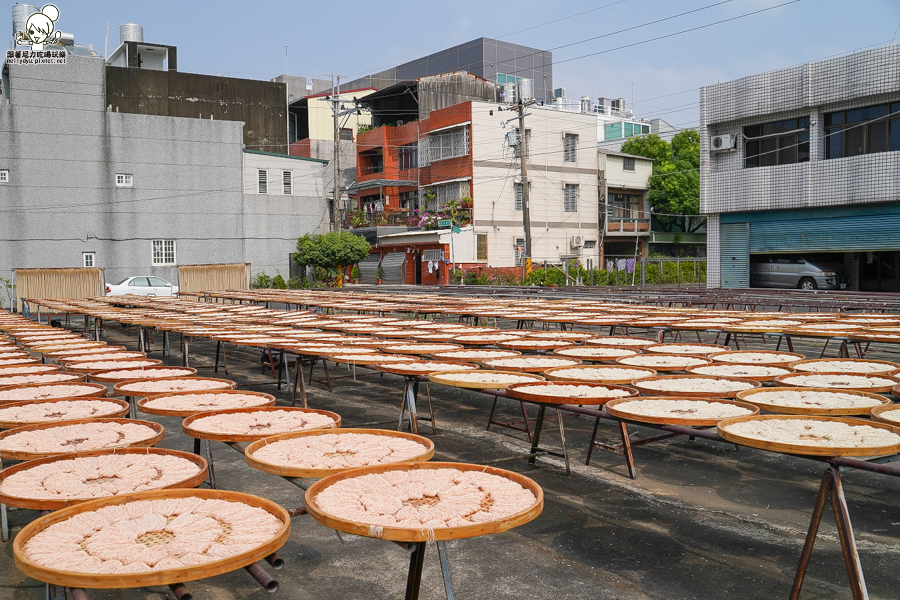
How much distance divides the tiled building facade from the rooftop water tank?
2931cm

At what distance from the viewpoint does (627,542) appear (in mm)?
4715

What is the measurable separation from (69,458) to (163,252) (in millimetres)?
30273

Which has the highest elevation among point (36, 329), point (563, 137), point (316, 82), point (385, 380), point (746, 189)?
point (316, 82)

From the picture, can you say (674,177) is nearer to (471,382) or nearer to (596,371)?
(596,371)

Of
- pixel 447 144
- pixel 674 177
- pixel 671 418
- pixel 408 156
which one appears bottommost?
pixel 671 418

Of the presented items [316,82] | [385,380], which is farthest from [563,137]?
[385,380]

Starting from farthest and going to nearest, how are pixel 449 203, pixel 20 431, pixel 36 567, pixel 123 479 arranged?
pixel 449 203
pixel 20 431
pixel 123 479
pixel 36 567

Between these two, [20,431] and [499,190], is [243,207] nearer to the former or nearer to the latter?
[499,190]

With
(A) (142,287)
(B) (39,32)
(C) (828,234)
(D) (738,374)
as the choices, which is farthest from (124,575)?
(B) (39,32)

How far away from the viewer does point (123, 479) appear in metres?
3.56

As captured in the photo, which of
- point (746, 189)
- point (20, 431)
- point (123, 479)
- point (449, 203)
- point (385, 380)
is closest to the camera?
point (123, 479)

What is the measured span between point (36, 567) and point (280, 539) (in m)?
0.78

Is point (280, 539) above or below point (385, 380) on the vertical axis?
above

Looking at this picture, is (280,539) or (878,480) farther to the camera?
(878,480)
